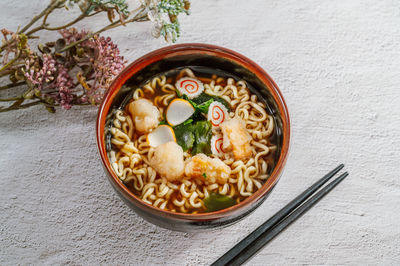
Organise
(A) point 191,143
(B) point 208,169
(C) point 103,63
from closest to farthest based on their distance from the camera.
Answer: (B) point 208,169 < (A) point 191,143 < (C) point 103,63

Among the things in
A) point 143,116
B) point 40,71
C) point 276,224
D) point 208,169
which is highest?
point 40,71

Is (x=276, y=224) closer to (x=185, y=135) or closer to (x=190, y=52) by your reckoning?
(x=185, y=135)

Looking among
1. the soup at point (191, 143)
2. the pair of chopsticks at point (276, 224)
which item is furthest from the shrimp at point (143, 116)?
→ the pair of chopsticks at point (276, 224)

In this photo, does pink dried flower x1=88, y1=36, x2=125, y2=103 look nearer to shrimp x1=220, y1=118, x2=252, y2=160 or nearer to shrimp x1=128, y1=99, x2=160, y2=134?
shrimp x1=128, y1=99, x2=160, y2=134

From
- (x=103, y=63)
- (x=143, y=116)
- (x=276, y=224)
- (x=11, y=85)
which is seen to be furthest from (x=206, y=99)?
(x=11, y=85)

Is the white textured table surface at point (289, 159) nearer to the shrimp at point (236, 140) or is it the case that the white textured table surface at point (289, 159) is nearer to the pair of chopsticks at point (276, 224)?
the pair of chopsticks at point (276, 224)

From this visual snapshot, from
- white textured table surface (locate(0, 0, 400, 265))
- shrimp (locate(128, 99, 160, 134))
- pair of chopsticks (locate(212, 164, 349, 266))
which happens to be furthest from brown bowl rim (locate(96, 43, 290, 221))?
white textured table surface (locate(0, 0, 400, 265))

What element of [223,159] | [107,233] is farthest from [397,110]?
[107,233]

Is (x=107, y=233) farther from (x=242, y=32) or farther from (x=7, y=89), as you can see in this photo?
(x=242, y=32)
